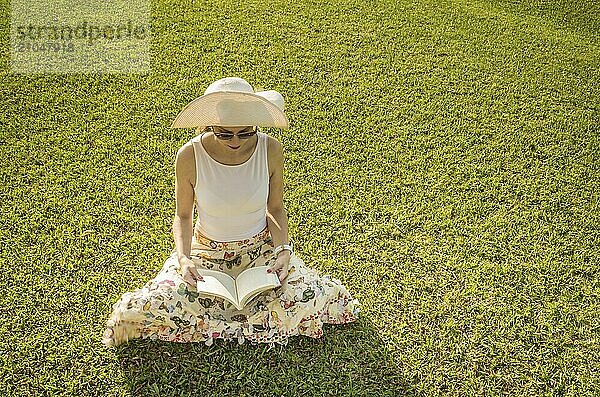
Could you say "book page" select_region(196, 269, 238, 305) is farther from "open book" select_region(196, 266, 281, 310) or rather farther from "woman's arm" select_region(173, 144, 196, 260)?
"woman's arm" select_region(173, 144, 196, 260)

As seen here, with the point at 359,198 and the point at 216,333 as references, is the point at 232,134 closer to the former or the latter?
the point at 216,333

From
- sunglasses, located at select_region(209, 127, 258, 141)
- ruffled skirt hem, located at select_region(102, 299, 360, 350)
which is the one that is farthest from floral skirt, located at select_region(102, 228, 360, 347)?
sunglasses, located at select_region(209, 127, 258, 141)

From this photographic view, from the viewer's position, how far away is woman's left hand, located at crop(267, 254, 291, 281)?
2.79m

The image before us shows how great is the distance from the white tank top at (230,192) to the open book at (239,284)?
157 millimetres

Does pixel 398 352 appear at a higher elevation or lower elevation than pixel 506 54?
lower

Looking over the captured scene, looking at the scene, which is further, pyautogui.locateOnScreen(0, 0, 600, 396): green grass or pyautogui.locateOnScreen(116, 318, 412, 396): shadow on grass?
pyautogui.locateOnScreen(0, 0, 600, 396): green grass

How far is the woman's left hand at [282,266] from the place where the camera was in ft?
9.15

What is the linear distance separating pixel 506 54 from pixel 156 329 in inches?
130

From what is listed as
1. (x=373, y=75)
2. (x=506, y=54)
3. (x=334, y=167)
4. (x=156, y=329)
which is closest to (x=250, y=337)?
(x=156, y=329)

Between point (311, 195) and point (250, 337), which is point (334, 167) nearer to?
point (311, 195)

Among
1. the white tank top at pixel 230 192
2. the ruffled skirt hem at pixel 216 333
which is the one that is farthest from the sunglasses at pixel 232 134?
the ruffled skirt hem at pixel 216 333

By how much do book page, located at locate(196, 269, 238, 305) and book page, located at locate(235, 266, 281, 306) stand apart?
0.09 feet

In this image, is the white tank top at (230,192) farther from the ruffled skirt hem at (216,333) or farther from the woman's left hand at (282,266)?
the ruffled skirt hem at (216,333)

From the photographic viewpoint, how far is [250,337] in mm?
2871
